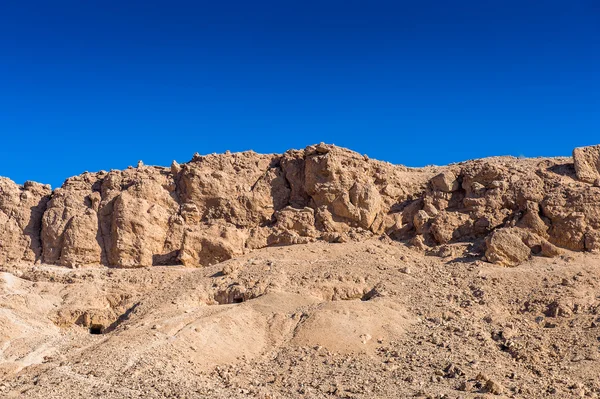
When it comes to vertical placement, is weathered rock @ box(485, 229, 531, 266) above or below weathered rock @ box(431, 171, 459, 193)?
below

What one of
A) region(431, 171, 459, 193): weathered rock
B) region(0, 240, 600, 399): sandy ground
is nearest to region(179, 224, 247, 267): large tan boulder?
region(0, 240, 600, 399): sandy ground

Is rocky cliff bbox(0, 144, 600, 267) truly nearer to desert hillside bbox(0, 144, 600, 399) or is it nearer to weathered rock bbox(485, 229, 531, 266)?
desert hillside bbox(0, 144, 600, 399)

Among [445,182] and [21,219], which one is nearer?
[445,182]

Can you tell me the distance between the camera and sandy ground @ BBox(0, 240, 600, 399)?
10.9m

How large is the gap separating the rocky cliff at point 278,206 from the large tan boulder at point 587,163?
0.09ft

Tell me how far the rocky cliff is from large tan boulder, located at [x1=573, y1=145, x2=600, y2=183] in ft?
0.09

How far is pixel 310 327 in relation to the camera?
42.4 feet

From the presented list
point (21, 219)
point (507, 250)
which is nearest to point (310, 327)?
point (507, 250)

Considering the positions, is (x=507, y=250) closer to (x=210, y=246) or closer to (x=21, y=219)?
(x=210, y=246)

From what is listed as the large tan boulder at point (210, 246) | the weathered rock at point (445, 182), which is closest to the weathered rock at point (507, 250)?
the weathered rock at point (445, 182)

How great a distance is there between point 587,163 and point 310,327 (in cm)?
978

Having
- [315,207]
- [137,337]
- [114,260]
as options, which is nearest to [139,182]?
[114,260]

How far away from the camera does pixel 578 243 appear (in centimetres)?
1538

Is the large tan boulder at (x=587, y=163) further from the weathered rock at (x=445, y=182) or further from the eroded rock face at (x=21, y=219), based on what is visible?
the eroded rock face at (x=21, y=219)
